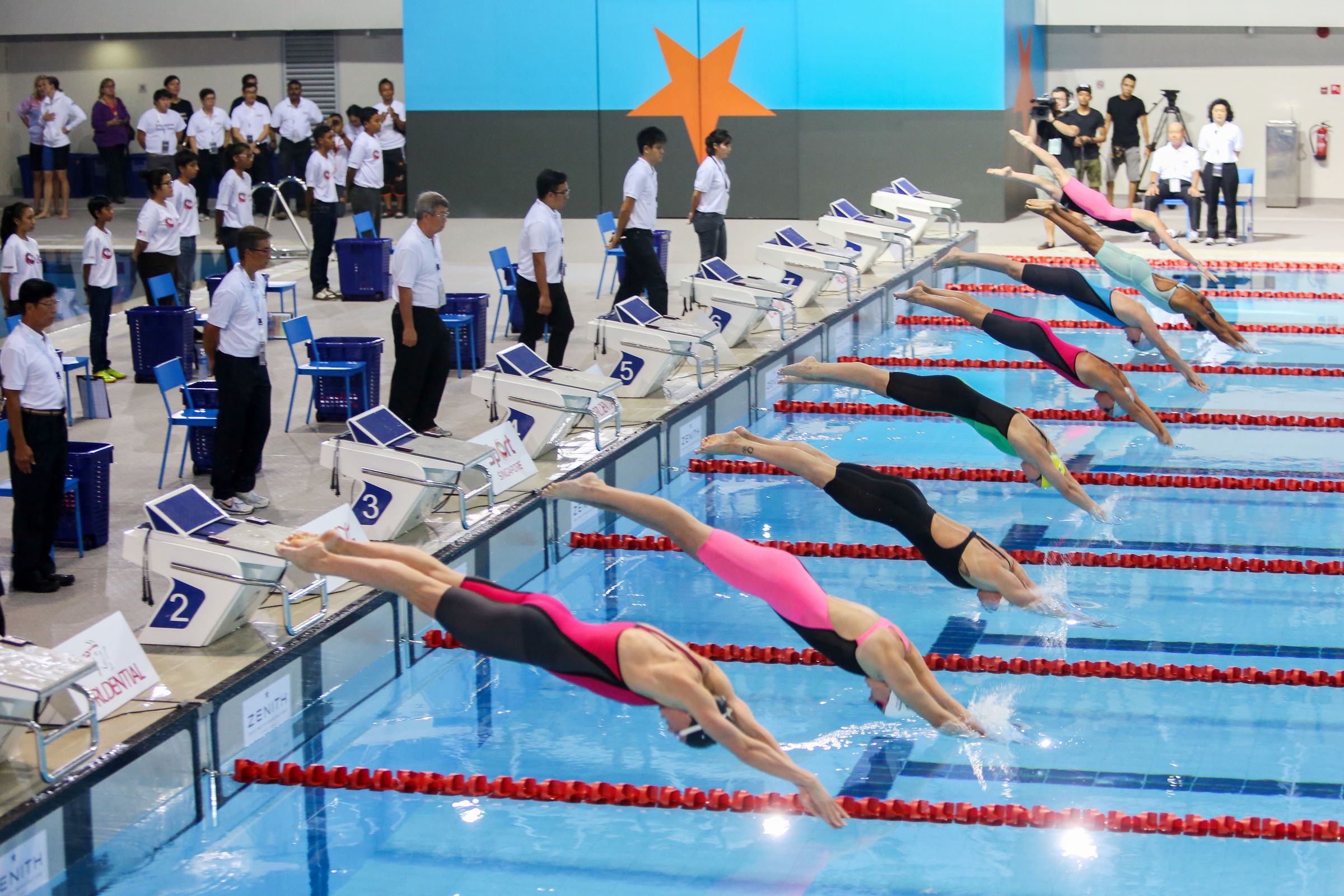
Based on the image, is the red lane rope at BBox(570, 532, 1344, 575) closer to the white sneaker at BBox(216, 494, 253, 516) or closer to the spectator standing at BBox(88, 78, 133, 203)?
the white sneaker at BBox(216, 494, 253, 516)

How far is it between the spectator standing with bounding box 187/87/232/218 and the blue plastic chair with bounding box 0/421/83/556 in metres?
11.0

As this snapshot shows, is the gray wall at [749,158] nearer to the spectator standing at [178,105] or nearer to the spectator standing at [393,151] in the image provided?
the spectator standing at [393,151]

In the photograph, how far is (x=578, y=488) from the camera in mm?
4668

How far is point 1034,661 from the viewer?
5219mm

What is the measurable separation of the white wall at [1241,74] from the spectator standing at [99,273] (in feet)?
38.3

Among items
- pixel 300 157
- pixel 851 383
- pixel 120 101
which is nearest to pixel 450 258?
pixel 300 157

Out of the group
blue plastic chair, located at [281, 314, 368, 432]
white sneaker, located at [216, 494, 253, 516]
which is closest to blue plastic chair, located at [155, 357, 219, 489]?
white sneaker, located at [216, 494, 253, 516]

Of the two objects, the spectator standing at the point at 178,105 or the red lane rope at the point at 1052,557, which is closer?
the red lane rope at the point at 1052,557

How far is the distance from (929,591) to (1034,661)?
34.9 inches

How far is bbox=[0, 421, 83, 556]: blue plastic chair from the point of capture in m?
5.71

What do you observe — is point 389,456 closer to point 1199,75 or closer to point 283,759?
point 283,759

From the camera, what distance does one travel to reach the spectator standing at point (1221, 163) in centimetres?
1343

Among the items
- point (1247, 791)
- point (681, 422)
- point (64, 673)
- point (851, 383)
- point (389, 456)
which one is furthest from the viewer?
point (681, 422)

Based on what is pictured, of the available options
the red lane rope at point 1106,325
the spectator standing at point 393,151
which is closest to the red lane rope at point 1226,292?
the red lane rope at point 1106,325
